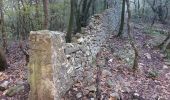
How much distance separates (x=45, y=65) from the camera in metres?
6.09

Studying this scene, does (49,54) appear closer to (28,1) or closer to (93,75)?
(93,75)

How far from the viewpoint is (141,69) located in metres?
11.1

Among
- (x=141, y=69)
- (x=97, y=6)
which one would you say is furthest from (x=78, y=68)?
(x=97, y=6)

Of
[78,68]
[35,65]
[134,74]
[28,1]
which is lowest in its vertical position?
[134,74]

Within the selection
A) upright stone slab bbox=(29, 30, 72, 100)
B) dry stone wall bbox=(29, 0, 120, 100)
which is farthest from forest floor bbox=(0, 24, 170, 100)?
upright stone slab bbox=(29, 30, 72, 100)

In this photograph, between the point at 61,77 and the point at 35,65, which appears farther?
the point at 61,77

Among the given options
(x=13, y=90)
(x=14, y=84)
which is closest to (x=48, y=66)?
(x=13, y=90)

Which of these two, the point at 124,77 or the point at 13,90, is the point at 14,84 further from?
the point at 124,77

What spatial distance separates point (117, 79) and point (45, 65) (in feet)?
11.9

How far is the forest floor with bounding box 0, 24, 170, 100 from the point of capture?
7.50 metres

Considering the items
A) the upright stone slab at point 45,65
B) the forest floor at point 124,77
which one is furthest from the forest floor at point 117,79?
the upright stone slab at point 45,65

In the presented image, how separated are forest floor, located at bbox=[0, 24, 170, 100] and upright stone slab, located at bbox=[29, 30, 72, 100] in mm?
786

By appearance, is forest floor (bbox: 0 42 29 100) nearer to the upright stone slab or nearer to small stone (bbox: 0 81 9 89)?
small stone (bbox: 0 81 9 89)

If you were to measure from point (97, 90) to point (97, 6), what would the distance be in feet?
59.2
